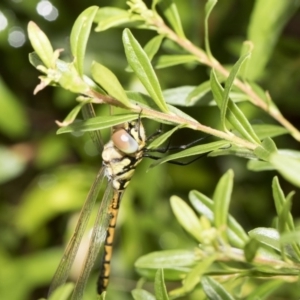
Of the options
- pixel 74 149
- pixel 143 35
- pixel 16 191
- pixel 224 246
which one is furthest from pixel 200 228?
pixel 16 191

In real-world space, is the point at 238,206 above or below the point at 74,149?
below

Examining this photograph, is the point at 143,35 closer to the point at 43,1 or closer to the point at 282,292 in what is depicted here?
the point at 43,1

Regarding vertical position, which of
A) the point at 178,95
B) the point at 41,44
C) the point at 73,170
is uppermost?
the point at 73,170

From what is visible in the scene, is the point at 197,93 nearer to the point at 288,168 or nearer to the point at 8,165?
the point at 288,168

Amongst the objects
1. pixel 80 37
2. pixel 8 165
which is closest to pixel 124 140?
pixel 80 37

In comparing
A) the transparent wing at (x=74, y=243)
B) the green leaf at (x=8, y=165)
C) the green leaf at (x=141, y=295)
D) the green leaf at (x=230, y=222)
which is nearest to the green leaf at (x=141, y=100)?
the green leaf at (x=230, y=222)

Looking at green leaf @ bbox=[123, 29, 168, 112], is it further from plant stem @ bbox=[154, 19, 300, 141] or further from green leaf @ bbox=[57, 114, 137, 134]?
plant stem @ bbox=[154, 19, 300, 141]

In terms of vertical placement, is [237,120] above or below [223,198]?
above
